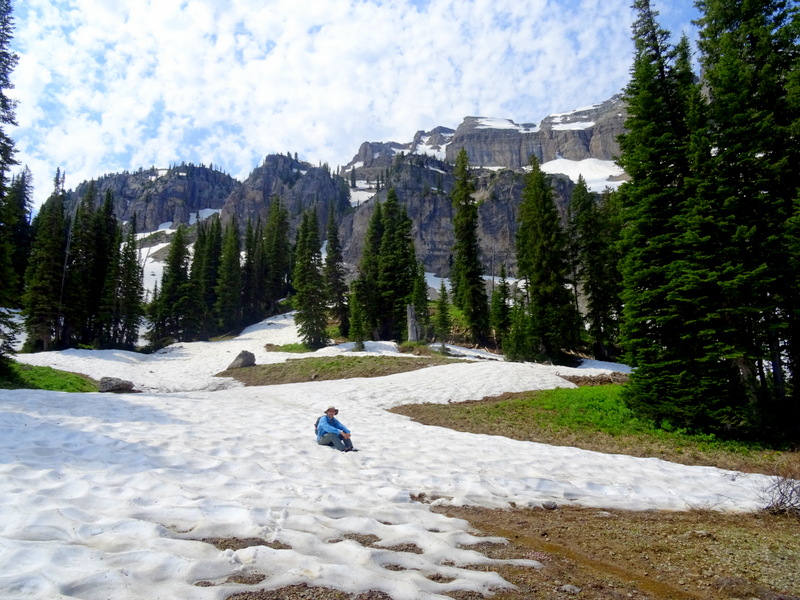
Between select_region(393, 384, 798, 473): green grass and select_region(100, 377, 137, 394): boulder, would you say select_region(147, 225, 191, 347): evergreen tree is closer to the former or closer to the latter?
select_region(100, 377, 137, 394): boulder

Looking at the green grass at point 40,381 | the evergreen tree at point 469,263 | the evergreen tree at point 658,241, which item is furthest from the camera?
the evergreen tree at point 469,263

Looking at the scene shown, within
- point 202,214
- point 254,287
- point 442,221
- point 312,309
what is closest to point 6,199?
point 312,309

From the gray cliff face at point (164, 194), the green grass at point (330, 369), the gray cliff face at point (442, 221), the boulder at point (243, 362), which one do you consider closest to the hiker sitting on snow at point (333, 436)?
the green grass at point (330, 369)

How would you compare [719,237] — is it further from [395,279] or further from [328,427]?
[395,279]

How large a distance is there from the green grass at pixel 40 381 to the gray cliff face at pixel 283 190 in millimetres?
137729

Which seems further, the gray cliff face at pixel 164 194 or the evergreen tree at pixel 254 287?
the gray cliff face at pixel 164 194

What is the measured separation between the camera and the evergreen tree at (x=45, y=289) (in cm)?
3472

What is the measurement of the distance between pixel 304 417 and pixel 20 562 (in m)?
9.13

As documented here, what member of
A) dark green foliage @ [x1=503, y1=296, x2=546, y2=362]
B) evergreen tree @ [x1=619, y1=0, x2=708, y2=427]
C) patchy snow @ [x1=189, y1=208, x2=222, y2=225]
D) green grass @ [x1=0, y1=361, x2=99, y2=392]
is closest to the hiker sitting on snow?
evergreen tree @ [x1=619, y1=0, x2=708, y2=427]

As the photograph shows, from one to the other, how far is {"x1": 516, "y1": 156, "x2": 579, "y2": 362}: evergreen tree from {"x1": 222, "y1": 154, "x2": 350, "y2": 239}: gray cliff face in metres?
Answer: 125

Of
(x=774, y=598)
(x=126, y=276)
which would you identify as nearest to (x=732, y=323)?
(x=774, y=598)

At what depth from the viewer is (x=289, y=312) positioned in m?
58.9

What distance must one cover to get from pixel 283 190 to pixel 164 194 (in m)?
53.3

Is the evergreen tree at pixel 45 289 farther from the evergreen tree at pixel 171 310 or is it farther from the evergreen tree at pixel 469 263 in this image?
the evergreen tree at pixel 469 263
